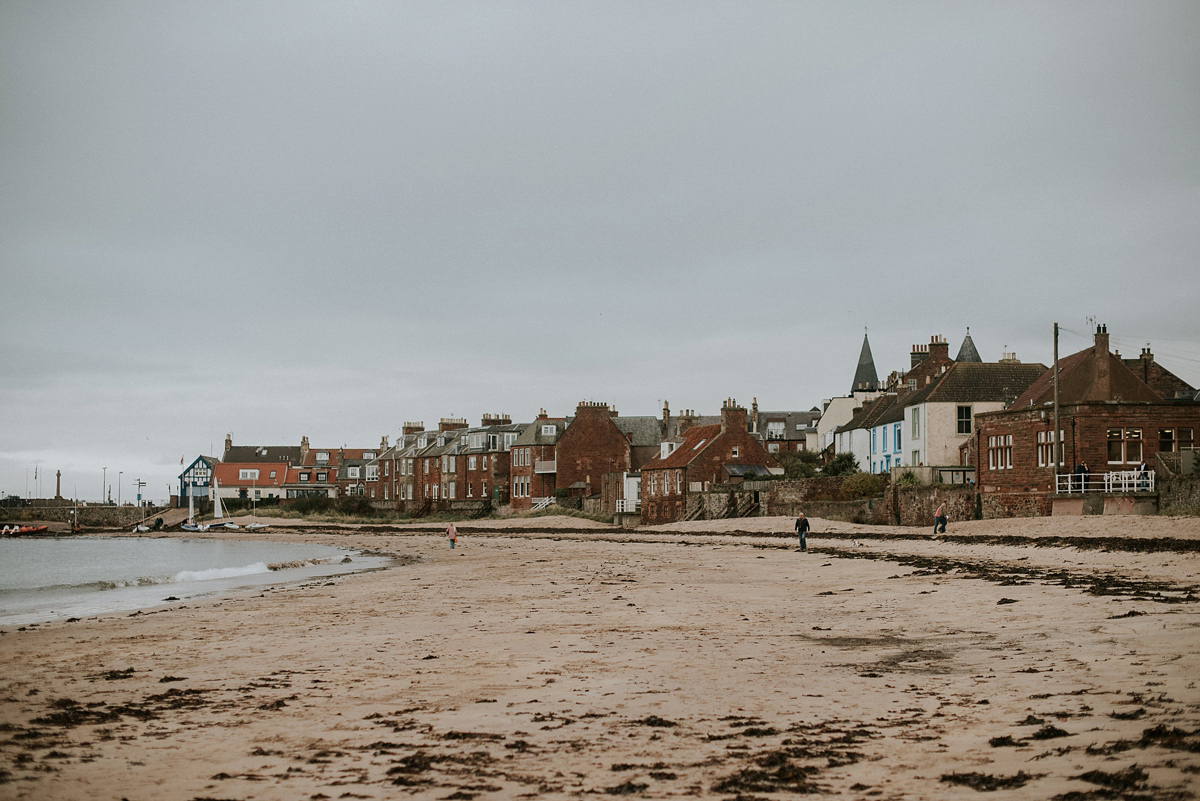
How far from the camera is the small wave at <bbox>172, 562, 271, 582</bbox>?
32.0 m

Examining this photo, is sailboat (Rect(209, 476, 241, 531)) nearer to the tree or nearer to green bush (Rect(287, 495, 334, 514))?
green bush (Rect(287, 495, 334, 514))

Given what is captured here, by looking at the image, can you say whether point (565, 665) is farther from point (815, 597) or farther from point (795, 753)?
point (815, 597)

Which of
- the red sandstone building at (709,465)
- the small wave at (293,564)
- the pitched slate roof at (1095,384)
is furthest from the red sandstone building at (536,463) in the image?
the pitched slate roof at (1095,384)

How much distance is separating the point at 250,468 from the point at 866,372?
231ft

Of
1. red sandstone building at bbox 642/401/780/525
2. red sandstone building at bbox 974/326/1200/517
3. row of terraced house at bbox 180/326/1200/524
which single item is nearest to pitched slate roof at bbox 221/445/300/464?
row of terraced house at bbox 180/326/1200/524

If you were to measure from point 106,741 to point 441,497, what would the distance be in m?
78.1

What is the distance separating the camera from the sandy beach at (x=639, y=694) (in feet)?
21.2

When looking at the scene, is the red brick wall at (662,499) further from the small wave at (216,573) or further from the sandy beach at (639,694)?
the sandy beach at (639,694)

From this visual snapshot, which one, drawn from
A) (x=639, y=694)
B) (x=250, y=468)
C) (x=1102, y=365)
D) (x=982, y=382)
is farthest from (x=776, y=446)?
(x=639, y=694)

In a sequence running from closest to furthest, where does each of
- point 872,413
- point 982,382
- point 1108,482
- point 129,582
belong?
point 129,582 < point 1108,482 < point 982,382 < point 872,413

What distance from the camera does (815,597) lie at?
18.5 metres

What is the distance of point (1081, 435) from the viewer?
3353 centimetres

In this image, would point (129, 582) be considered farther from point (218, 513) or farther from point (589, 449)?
point (218, 513)

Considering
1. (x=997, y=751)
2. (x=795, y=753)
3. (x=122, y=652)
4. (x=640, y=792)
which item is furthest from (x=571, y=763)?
(x=122, y=652)
